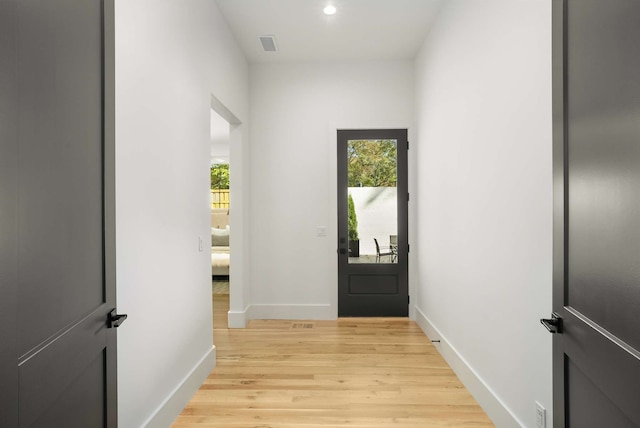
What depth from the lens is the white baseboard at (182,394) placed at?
2140 millimetres

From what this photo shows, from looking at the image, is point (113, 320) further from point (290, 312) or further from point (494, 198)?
point (290, 312)

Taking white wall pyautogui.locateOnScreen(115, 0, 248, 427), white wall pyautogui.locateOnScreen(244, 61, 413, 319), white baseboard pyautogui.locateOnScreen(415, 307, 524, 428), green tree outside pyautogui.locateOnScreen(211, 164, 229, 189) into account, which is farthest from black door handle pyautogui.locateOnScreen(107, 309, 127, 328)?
green tree outside pyautogui.locateOnScreen(211, 164, 229, 189)

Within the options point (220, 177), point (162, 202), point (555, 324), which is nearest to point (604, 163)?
point (555, 324)

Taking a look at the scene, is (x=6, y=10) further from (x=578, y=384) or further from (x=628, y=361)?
(x=578, y=384)

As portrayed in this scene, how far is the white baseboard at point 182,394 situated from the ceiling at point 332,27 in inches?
114

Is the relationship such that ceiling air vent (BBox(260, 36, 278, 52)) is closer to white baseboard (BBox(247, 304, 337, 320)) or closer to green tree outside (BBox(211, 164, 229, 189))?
white baseboard (BBox(247, 304, 337, 320))

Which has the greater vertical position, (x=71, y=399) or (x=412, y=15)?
(x=412, y=15)

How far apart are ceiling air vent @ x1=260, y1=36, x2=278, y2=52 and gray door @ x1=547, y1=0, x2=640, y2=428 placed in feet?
10.0

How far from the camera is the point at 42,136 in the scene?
3.24ft

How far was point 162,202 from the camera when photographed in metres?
2.21

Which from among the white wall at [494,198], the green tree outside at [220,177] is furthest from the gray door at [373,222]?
the green tree outside at [220,177]

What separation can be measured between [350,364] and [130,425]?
70.4 inches

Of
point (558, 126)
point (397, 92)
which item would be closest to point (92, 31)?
point (558, 126)

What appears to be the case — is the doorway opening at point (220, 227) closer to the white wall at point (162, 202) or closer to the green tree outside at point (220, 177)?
the green tree outside at point (220, 177)
